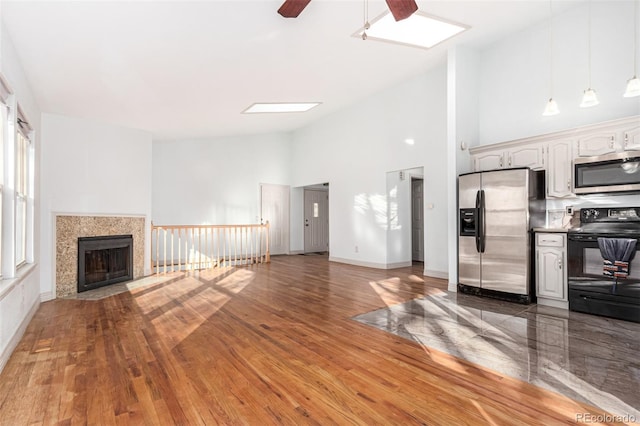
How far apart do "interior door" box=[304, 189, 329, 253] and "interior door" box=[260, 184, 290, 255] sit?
686mm

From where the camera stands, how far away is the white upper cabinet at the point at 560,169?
4.07 meters

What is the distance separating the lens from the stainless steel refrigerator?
13.7 feet

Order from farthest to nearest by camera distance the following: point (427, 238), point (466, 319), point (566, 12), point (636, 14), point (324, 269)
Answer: point (324, 269), point (427, 238), point (566, 12), point (636, 14), point (466, 319)

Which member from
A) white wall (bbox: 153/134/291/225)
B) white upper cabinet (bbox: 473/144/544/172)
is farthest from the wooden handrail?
white upper cabinet (bbox: 473/144/544/172)

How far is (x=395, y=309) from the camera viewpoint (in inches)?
155

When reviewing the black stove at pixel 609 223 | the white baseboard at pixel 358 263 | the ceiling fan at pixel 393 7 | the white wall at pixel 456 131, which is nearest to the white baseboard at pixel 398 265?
the white baseboard at pixel 358 263

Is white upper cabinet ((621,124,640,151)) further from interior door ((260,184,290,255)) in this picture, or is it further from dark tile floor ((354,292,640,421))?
interior door ((260,184,290,255))

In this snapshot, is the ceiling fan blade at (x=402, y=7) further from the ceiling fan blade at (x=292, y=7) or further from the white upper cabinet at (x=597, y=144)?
the white upper cabinet at (x=597, y=144)

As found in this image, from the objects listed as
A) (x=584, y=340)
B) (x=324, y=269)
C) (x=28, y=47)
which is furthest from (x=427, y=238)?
(x=28, y=47)

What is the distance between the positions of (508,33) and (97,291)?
7499 mm

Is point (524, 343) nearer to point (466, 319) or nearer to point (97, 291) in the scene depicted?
point (466, 319)

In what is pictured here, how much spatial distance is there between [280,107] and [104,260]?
14.0 feet

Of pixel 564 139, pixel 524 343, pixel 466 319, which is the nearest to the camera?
pixel 524 343

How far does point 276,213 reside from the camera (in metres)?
9.50
